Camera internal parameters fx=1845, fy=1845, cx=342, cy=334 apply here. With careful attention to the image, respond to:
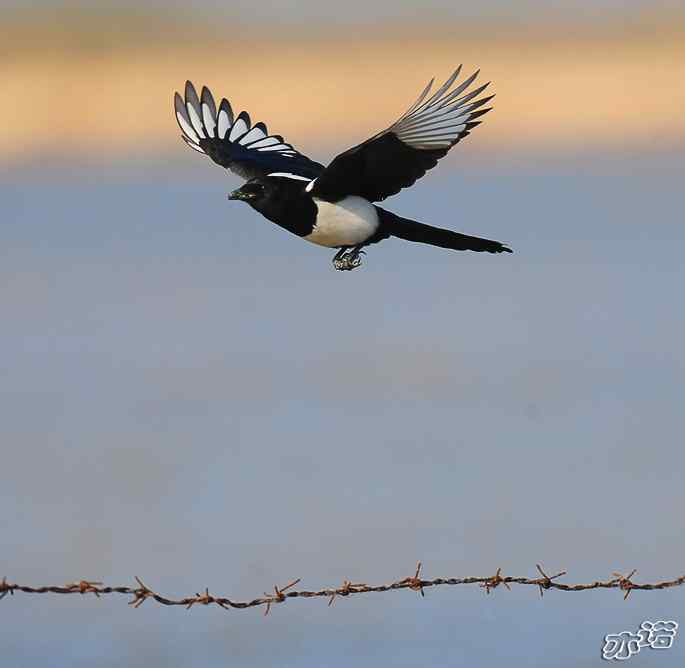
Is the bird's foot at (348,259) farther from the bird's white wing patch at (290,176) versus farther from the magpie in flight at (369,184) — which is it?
the bird's white wing patch at (290,176)

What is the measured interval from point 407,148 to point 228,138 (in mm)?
1211

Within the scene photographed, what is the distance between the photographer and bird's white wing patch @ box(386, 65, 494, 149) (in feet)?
16.5

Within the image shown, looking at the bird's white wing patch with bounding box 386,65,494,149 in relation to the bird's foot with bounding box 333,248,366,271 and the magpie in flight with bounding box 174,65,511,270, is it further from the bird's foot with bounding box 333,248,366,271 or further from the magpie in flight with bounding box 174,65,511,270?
the bird's foot with bounding box 333,248,366,271

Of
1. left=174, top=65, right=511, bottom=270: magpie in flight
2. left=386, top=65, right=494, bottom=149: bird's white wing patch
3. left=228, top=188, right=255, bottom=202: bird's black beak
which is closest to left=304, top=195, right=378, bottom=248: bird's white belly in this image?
left=174, top=65, right=511, bottom=270: magpie in flight

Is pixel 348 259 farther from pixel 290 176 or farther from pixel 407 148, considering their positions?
pixel 407 148

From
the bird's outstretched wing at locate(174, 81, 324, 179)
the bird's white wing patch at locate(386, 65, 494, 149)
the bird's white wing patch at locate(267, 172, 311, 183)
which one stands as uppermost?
the bird's outstretched wing at locate(174, 81, 324, 179)

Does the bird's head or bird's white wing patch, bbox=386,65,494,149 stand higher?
bird's white wing patch, bbox=386,65,494,149

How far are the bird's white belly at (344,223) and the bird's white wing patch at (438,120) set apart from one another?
330mm

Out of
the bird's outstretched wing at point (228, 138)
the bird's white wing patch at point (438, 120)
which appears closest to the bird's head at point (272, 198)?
the bird's white wing patch at point (438, 120)

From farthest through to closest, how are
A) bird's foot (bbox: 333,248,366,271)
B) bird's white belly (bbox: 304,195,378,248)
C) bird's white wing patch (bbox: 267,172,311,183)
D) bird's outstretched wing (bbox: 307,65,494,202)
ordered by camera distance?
1. bird's white wing patch (bbox: 267,172,311,183)
2. bird's foot (bbox: 333,248,366,271)
3. bird's white belly (bbox: 304,195,378,248)
4. bird's outstretched wing (bbox: 307,65,494,202)

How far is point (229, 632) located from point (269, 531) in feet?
3.34

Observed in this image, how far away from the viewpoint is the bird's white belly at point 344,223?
528 centimetres

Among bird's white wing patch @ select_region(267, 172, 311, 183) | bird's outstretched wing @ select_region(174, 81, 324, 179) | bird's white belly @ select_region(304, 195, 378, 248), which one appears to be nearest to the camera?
bird's white belly @ select_region(304, 195, 378, 248)

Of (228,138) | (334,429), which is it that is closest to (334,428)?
(334,429)
